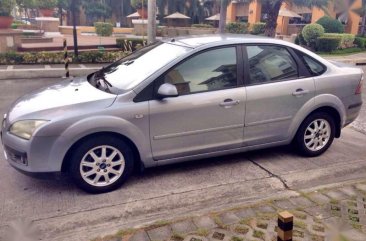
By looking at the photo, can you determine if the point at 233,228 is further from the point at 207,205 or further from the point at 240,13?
the point at 240,13

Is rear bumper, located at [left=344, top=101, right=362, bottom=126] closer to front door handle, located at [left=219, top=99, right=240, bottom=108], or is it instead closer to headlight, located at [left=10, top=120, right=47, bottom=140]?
front door handle, located at [left=219, top=99, right=240, bottom=108]

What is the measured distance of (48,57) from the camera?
10.9 metres

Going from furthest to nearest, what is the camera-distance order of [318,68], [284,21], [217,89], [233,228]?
[284,21] < [318,68] < [217,89] < [233,228]

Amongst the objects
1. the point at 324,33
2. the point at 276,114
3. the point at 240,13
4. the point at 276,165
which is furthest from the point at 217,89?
the point at 240,13

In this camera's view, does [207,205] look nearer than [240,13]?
Yes

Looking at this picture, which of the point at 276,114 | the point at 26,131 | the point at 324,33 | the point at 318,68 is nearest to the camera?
the point at 26,131

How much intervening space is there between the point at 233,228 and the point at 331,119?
2.29 m

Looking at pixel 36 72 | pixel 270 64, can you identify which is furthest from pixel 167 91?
pixel 36 72

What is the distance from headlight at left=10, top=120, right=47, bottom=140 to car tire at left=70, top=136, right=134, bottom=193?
1.36 feet

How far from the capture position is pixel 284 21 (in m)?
26.7

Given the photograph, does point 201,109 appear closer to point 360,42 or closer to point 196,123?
point 196,123

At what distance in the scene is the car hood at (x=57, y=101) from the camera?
3.21m

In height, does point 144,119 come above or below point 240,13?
below

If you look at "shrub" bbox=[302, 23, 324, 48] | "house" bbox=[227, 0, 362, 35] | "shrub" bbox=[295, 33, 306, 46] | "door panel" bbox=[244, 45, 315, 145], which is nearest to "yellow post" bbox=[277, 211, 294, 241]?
"door panel" bbox=[244, 45, 315, 145]
